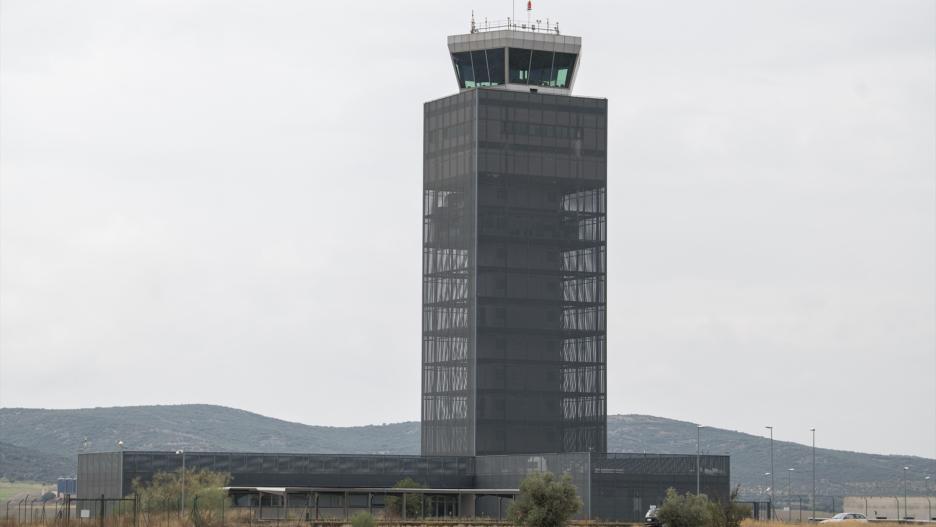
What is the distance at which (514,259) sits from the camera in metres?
182

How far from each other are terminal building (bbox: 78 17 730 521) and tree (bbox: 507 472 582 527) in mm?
55961

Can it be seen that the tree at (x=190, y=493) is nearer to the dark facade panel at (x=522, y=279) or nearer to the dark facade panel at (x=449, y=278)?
the dark facade panel at (x=449, y=278)

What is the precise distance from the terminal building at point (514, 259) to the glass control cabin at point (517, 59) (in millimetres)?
158

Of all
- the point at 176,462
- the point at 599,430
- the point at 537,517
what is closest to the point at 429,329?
the point at 599,430

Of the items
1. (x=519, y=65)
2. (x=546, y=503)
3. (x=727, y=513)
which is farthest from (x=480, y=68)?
(x=546, y=503)

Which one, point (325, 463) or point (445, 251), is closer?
point (325, 463)

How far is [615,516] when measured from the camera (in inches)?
5940

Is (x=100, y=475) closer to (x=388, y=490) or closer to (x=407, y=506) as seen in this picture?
(x=388, y=490)

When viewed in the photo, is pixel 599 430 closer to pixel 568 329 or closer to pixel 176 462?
pixel 568 329

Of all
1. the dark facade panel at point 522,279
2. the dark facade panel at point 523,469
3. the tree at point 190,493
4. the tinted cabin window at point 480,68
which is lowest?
the tree at point 190,493

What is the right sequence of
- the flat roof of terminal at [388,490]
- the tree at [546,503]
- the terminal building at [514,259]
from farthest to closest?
the terminal building at [514,259] → the flat roof of terminal at [388,490] → the tree at [546,503]

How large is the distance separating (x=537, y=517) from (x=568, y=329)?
68822 mm

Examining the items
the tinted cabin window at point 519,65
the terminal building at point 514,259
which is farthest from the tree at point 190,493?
the tinted cabin window at point 519,65

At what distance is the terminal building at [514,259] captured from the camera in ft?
592
